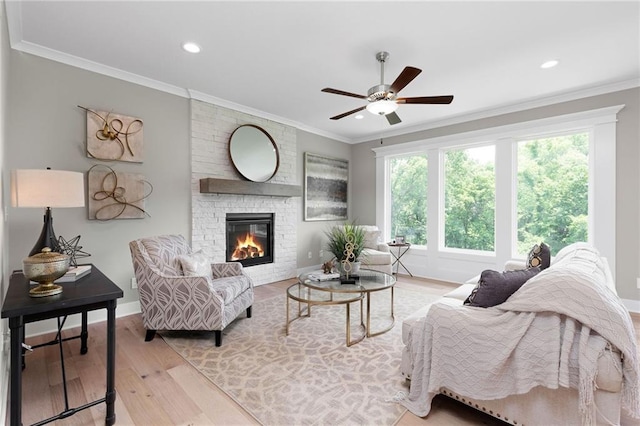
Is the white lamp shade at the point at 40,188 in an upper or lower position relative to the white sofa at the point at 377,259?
upper

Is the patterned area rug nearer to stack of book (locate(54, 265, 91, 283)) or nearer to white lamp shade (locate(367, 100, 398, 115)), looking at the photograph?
stack of book (locate(54, 265, 91, 283))

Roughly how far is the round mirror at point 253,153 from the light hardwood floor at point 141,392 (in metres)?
2.44

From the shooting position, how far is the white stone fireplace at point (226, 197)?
12.5 ft

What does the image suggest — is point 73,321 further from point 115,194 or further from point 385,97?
point 385,97

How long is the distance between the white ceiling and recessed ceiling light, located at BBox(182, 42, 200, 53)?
7 centimetres

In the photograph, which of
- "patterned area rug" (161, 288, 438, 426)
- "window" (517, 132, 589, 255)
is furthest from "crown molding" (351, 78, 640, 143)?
"patterned area rug" (161, 288, 438, 426)

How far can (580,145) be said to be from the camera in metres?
3.82

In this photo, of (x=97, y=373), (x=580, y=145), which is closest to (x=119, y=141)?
(x=97, y=373)

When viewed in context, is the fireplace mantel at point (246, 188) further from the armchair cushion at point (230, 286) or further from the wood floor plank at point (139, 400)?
the wood floor plank at point (139, 400)

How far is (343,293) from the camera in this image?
2.85 m

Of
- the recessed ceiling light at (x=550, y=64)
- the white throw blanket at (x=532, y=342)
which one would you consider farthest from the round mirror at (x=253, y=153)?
the recessed ceiling light at (x=550, y=64)

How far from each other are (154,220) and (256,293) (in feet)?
5.22

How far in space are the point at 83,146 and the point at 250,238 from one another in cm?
225

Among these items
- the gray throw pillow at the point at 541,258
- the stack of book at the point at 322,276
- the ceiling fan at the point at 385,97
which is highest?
the ceiling fan at the point at 385,97
